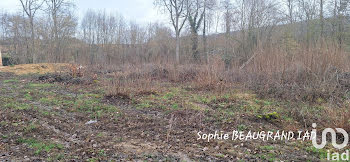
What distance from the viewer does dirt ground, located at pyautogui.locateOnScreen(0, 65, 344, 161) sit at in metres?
3.99

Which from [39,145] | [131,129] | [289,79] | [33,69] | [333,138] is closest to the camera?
[39,145]

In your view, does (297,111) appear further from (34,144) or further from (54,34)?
(54,34)

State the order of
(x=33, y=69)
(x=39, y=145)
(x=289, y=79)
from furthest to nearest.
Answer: (x=33, y=69) < (x=289, y=79) < (x=39, y=145)

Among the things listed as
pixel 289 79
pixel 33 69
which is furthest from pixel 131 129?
pixel 33 69

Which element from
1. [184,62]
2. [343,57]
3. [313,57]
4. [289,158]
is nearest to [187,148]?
[289,158]

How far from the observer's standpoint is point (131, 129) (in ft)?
17.8

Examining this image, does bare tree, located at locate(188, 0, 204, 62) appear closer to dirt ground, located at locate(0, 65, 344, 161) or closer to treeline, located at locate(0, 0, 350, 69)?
treeline, located at locate(0, 0, 350, 69)

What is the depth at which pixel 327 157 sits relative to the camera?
12.5 ft

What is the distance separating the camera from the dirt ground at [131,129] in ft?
13.1

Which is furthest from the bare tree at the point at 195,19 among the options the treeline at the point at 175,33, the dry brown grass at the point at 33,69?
the dry brown grass at the point at 33,69

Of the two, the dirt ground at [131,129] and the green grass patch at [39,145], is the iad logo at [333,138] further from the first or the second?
the green grass patch at [39,145]

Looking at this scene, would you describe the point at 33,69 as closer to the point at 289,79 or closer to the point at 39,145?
the point at 39,145

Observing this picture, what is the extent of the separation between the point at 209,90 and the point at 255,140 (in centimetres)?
535

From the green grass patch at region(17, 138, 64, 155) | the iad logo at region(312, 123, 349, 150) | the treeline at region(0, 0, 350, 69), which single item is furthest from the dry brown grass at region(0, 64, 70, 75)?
the iad logo at region(312, 123, 349, 150)
